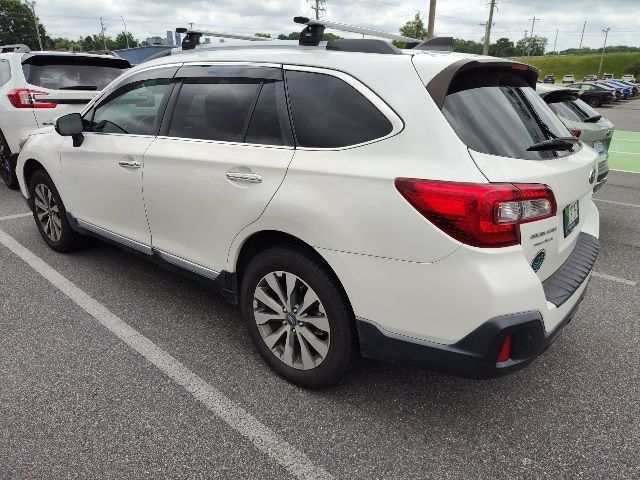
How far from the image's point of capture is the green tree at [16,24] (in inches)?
3312

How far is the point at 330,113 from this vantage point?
2250 millimetres

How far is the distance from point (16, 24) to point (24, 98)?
101926 mm

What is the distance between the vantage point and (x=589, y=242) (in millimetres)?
2721

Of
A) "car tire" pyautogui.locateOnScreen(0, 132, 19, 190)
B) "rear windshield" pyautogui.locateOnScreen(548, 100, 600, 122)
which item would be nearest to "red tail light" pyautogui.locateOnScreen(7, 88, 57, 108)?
"car tire" pyautogui.locateOnScreen(0, 132, 19, 190)

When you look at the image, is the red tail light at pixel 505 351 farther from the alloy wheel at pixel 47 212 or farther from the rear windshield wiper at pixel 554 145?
the alloy wheel at pixel 47 212

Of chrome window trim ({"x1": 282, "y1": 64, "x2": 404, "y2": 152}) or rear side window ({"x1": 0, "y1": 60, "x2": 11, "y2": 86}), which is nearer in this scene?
chrome window trim ({"x1": 282, "y1": 64, "x2": 404, "y2": 152})

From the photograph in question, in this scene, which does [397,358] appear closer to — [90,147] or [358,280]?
[358,280]

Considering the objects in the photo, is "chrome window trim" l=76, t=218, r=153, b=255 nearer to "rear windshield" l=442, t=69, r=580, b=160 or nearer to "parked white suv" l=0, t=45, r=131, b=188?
"rear windshield" l=442, t=69, r=580, b=160

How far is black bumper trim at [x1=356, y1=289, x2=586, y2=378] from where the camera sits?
1867mm

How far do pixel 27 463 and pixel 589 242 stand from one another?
3.08 metres

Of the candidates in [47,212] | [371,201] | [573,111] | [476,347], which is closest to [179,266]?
[371,201]

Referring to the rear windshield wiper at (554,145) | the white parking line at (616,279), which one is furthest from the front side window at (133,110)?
the white parking line at (616,279)

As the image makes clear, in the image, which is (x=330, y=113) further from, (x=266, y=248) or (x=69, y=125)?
(x=69, y=125)

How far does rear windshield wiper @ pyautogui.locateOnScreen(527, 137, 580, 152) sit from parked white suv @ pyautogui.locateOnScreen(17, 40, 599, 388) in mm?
14
